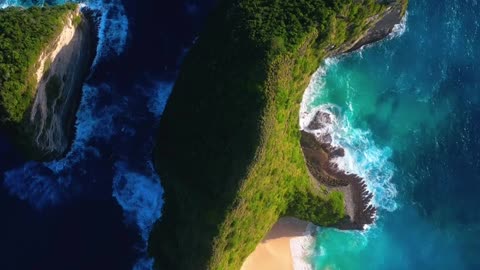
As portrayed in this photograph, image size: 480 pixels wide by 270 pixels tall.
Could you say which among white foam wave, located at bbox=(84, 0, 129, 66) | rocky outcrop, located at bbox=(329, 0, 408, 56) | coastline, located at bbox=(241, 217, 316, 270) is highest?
rocky outcrop, located at bbox=(329, 0, 408, 56)

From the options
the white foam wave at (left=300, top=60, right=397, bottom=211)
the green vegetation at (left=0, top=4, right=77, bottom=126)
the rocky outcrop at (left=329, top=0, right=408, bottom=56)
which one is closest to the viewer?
the green vegetation at (left=0, top=4, right=77, bottom=126)

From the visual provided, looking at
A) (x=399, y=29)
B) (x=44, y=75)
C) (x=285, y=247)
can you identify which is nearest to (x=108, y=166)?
(x=44, y=75)

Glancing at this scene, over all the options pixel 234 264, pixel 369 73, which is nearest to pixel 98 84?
pixel 234 264

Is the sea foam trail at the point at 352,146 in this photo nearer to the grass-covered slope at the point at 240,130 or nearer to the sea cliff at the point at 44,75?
the grass-covered slope at the point at 240,130

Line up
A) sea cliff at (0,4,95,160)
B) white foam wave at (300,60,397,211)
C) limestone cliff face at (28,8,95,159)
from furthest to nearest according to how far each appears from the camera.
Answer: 1. white foam wave at (300,60,397,211)
2. limestone cliff face at (28,8,95,159)
3. sea cliff at (0,4,95,160)

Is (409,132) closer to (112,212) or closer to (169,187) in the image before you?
(169,187)

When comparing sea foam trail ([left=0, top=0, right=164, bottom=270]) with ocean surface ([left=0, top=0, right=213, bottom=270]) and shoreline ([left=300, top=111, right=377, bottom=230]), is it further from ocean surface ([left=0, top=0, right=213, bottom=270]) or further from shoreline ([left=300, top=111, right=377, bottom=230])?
shoreline ([left=300, top=111, right=377, bottom=230])

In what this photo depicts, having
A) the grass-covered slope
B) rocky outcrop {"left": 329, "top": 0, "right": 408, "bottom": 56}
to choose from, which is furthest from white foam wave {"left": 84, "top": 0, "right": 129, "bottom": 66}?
rocky outcrop {"left": 329, "top": 0, "right": 408, "bottom": 56}
